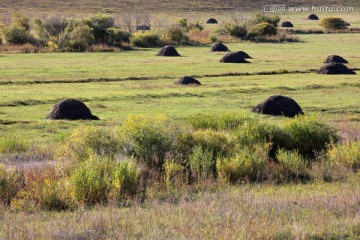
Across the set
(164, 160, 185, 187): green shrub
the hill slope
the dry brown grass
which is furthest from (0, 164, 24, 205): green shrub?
the hill slope

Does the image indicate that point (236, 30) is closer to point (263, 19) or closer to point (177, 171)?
point (263, 19)

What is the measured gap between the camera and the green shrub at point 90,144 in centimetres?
1602

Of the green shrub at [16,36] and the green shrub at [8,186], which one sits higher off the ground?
the green shrub at [8,186]

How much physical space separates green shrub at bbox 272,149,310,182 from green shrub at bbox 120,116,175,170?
2.50 metres

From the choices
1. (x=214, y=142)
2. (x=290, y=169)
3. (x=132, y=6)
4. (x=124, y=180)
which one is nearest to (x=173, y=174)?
(x=124, y=180)

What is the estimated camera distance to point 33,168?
50.1ft

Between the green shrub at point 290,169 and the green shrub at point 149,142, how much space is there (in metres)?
2.50

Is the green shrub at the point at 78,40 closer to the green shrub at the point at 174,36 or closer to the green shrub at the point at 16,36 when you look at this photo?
the green shrub at the point at 16,36

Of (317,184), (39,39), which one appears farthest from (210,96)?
(39,39)

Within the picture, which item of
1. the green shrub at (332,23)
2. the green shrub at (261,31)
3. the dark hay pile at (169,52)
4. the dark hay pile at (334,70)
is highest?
the dark hay pile at (334,70)

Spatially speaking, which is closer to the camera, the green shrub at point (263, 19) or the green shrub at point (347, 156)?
the green shrub at point (347, 156)

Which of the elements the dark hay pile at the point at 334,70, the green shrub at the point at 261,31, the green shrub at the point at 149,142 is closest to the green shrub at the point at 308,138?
the green shrub at the point at 149,142

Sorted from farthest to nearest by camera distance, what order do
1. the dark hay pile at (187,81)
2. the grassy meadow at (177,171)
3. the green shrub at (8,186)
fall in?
the dark hay pile at (187,81) < the green shrub at (8,186) < the grassy meadow at (177,171)

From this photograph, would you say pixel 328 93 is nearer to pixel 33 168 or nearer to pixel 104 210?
pixel 33 168
